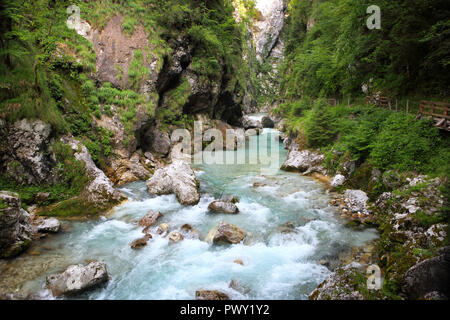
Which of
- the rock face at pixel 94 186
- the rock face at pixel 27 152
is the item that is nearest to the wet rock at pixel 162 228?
the rock face at pixel 94 186

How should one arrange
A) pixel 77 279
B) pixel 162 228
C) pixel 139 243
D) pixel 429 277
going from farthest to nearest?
1. pixel 162 228
2. pixel 139 243
3. pixel 77 279
4. pixel 429 277

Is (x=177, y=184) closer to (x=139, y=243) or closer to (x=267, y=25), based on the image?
(x=139, y=243)

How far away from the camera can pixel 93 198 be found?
9.88 m

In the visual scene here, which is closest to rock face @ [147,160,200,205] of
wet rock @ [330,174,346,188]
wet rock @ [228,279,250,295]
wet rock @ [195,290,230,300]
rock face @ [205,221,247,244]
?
rock face @ [205,221,247,244]

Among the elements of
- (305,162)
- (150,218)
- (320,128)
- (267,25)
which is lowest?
(150,218)

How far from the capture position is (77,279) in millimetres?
5730

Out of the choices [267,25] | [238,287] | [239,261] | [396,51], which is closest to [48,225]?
[239,261]

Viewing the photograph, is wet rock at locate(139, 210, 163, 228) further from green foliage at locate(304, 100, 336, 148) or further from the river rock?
green foliage at locate(304, 100, 336, 148)

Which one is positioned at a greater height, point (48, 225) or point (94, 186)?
point (94, 186)

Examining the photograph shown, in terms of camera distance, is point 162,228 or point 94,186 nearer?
point 162,228

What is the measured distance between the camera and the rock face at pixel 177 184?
11.1 meters

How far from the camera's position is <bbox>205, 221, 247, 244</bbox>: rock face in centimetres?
801

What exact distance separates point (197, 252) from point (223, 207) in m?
2.92

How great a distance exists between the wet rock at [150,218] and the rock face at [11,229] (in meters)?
3.38
